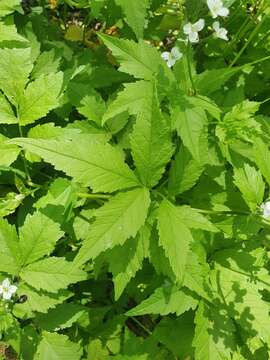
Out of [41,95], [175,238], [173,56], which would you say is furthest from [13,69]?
[175,238]

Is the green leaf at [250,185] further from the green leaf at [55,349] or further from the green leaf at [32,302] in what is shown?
the green leaf at [55,349]

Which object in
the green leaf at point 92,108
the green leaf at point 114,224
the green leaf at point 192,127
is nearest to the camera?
the green leaf at point 114,224

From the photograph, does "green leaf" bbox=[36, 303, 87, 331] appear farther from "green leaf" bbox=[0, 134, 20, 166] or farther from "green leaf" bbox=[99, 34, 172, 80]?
"green leaf" bbox=[99, 34, 172, 80]

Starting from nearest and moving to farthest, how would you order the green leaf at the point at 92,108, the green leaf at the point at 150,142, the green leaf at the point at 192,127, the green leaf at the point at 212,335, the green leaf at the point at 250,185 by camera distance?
the green leaf at the point at 150,142, the green leaf at the point at 192,127, the green leaf at the point at 250,185, the green leaf at the point at 212,335, the green leaf at the point at 92,108


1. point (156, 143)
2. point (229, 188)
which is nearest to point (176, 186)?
point (156, 143)

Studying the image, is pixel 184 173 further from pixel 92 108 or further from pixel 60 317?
pixel 60 317

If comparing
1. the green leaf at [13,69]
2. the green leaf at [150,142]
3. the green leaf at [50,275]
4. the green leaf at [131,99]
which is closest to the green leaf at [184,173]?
the green leaf at [150,142]

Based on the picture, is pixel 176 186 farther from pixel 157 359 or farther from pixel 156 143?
pixel 157 359

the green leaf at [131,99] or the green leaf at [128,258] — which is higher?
the green leaf at [131,99]

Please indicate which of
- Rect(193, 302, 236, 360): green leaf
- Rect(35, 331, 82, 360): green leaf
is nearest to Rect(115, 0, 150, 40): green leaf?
Rect(193, 302, 236, 360): green leaf
